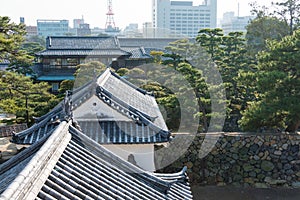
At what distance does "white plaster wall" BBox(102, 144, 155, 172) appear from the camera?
340 inches

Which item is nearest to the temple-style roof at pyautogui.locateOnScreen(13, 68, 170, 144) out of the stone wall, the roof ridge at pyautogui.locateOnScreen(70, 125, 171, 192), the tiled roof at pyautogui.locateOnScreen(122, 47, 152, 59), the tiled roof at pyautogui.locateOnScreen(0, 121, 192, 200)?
the tiled roof at pyautogui.locateOnScreen(0, 121, 192, 200)

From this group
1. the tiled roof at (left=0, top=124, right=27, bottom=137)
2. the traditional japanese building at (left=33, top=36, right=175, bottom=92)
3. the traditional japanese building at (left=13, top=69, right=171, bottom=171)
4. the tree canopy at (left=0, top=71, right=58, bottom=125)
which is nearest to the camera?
the traditional japanese building at (left=13, top=69, right=171, bottom=171)

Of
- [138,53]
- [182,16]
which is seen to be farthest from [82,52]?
[182,16]

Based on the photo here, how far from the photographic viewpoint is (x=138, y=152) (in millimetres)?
8805

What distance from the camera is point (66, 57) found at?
28.7 m

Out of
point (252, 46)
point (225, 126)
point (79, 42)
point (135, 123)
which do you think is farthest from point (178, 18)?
point (135, 123)

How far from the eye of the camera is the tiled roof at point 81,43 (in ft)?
98.3

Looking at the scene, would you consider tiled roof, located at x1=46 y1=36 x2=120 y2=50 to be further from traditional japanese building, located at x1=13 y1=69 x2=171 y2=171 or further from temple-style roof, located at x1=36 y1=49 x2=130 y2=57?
traditional japanese building, located at x1=13 y1=69 x2=171 y2=171

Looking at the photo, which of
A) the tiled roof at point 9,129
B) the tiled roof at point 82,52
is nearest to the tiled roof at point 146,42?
the tiled roof at point 82,52

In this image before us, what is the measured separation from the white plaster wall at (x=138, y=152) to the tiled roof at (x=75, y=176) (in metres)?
2.87

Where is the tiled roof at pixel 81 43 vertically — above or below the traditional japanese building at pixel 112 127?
above

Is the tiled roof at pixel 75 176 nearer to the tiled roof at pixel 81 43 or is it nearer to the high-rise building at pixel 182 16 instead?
the tiled roof at pixel 81 43

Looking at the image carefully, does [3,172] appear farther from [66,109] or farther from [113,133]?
[113,133]

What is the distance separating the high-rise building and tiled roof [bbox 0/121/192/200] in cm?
9018
